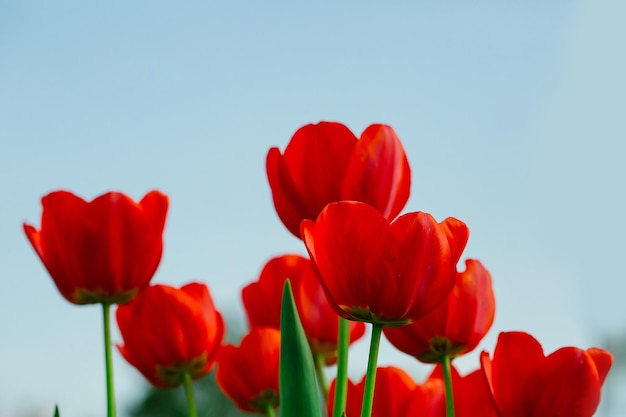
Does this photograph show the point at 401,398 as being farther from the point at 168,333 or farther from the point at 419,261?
the point at 168,333

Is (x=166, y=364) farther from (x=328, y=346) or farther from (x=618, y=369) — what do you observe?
(x=618, y=369)

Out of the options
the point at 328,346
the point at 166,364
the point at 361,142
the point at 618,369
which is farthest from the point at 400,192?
the point at 618,369

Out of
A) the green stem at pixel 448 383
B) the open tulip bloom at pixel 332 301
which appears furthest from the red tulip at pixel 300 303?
the green stem at pixel 448 383

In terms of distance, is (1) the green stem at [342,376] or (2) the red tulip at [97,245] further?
(2) the red tulip at [97,245]

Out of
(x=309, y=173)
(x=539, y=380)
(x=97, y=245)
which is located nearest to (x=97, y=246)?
(x=97, y=245)

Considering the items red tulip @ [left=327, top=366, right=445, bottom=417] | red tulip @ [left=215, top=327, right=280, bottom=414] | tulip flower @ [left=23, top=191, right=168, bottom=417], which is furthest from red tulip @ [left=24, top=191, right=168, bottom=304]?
red tulip @ [left=327, top=366, right=445, bottom=417]

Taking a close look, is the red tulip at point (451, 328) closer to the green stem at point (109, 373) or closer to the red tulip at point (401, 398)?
the red tulip at point (401, 398)

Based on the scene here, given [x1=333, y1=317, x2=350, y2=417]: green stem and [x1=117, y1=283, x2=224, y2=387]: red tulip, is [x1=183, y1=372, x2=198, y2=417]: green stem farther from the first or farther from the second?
[x1=333, y1=317, x2=350, y2=417]: green stem
